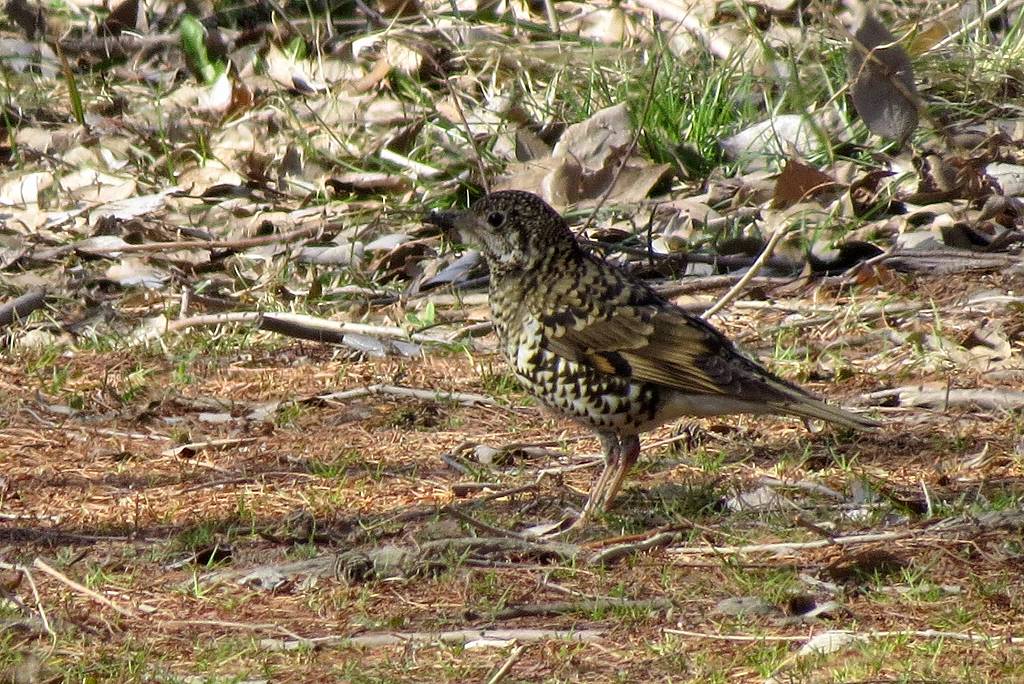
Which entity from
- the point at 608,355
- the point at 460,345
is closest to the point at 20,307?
the point at 460,345

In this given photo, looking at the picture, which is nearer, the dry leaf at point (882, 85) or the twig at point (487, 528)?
the twig at point (487, 528)

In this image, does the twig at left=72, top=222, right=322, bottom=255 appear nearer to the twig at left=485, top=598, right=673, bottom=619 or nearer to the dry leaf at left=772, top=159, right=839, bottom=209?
the dry leaf at left=772, top=159, right=839, bottom=209

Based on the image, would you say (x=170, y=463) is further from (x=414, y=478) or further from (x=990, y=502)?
(x=990, y=502)

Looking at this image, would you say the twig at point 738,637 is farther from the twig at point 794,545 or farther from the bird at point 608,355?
the bird at point 608,355

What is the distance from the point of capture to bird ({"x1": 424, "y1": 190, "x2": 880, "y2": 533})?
513 centimetres

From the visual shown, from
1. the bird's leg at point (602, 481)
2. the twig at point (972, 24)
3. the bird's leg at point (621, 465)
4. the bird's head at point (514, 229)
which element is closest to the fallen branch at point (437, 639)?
the bird's leg at point (602, 481)

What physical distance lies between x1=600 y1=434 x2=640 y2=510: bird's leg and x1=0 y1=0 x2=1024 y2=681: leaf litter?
75mm

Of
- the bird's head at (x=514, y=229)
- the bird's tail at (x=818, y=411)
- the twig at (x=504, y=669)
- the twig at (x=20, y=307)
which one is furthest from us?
the twig at (x=20, y=307)

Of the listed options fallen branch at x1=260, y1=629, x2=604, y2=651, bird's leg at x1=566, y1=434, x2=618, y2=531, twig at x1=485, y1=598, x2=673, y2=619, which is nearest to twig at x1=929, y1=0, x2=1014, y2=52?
bird's leg at x1=566, y1=434, x2=618, y2=531

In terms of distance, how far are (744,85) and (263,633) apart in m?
5.09

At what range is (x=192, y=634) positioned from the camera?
13.8 feet

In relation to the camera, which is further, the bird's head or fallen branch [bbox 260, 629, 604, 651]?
the bird's head

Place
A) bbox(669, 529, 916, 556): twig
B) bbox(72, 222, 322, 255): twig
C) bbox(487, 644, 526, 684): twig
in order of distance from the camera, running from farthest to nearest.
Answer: bbox(72, 222, 322, 255): twig, bbox(669, 529, 916, 556): twig, bbox(487, 644, 526, 684): twig

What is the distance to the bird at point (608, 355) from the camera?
16.8ft
